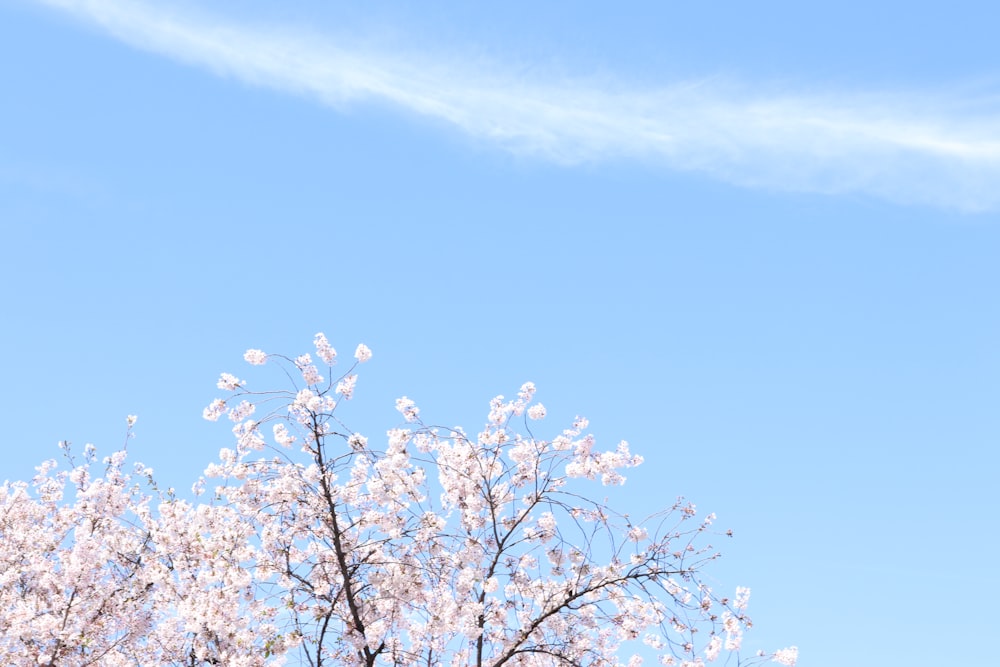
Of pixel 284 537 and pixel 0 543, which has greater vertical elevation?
pixel 0 543

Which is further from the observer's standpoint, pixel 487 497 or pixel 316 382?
pixel 487 497

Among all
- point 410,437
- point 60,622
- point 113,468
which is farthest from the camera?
point 113,468

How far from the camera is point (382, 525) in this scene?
41.7 feet

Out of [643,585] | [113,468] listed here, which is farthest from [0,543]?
[643,585]

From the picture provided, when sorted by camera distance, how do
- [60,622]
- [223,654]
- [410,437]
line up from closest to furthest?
[223,654]
[410,437]
[60,622]

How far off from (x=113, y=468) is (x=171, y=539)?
11.6 feet

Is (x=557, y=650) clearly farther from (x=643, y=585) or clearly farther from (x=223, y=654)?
(x=223, y=654)

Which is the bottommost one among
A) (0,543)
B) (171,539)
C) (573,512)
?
(573,512)

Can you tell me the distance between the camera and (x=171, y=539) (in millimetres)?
14656

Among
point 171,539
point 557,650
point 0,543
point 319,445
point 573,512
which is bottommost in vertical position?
point 557,650

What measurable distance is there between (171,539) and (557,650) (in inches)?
238

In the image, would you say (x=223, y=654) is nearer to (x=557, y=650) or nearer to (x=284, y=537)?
(x=284, y=537)

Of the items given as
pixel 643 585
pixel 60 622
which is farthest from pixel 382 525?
pixel 60 622

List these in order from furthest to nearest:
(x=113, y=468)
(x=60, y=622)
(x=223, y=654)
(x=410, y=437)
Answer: (x=113, y=468)
(x=60, y=622)
(x=410, y=437)
(x=223, y=654)
